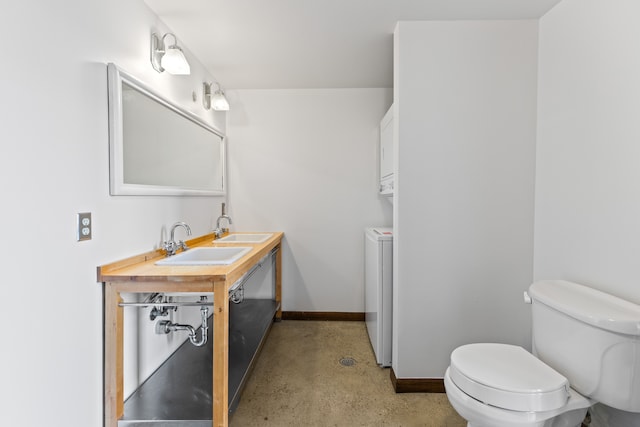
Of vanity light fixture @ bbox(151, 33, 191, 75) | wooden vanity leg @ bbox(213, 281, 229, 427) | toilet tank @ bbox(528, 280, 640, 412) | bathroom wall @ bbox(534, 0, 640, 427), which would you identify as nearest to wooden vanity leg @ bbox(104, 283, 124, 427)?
→ wooden vanity leg @ bbox(213, 281, 229, 427)

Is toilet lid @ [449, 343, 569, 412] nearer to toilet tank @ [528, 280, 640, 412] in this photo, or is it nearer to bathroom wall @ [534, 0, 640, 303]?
toilet tank @ [528, 280, 640, 412]

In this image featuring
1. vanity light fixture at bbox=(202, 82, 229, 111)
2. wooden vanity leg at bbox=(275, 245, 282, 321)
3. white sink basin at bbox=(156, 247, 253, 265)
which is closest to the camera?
white sink basin at bbox=(156, 247, 253, 265)

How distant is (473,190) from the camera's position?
2053 millimetres

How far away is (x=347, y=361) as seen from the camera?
2.49 m

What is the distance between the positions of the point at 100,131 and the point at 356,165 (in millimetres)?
2214

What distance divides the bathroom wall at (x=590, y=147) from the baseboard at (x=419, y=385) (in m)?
0.91

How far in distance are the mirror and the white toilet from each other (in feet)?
5.74

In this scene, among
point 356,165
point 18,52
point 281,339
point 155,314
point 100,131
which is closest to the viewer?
point 18,52

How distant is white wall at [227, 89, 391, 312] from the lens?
127 inches

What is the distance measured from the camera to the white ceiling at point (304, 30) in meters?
1.87

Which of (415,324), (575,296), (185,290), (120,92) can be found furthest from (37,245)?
(575,296)

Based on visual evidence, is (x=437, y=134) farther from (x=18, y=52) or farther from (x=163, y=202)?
(x=18, y=52)

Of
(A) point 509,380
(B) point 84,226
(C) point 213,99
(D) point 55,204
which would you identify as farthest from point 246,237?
(A) point 509,380

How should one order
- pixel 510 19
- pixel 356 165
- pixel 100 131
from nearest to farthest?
pixel 100 131, pixel 510 19, pixel 356 165
